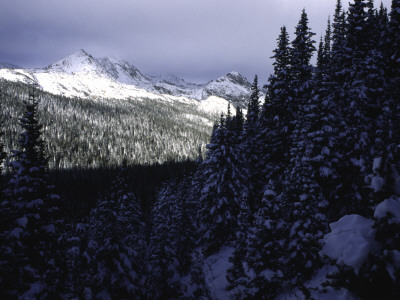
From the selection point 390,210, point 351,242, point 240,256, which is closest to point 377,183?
point 390,210

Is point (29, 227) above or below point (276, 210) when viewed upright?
below

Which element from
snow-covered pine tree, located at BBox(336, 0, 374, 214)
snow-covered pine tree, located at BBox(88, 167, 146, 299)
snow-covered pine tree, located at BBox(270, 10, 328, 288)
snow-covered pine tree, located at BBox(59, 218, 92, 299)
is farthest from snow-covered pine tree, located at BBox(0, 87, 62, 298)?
snow-covered pine tree, located at BBox(336, 0, 374, 214)

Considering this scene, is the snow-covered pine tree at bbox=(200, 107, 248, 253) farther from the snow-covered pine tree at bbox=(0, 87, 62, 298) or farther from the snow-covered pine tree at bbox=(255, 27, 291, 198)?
the snow-covered pine tree at bbox=(0, 87, 62, 298)

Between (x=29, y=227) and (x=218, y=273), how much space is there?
1291cm

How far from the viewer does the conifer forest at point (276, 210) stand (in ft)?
16.3

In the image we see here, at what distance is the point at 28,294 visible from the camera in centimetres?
979

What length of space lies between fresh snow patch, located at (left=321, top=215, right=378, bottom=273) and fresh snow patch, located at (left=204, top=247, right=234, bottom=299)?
10.5 m

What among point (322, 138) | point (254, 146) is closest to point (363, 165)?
point (322, 138)

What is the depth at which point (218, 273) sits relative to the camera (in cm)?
1823

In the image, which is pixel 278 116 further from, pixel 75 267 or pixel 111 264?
pixel 75 267

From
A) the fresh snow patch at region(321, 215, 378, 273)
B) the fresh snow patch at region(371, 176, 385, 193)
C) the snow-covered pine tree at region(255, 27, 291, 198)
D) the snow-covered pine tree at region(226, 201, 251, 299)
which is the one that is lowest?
the snow-covered pine tree at region(226, 201, 251, 299)

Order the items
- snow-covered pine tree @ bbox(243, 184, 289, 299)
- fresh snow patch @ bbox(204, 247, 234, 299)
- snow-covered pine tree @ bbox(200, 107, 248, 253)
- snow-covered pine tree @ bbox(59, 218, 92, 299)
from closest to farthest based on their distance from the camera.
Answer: snow-covered pine tree @ bbox(243, 184, 289, 299) < snow-covered pine tree @ bbox(59, 218, 92, 299) < fresh snow patch @ bbox(204, 247, 234, 299) < snow-covered pine tree @ bbox(200, 107, 248, 253)

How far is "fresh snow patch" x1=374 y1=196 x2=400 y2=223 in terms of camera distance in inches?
169

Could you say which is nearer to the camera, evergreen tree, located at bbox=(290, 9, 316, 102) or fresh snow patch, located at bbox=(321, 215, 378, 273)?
fresh snow patch, located at bbox=(321, 215, 378, 273)
